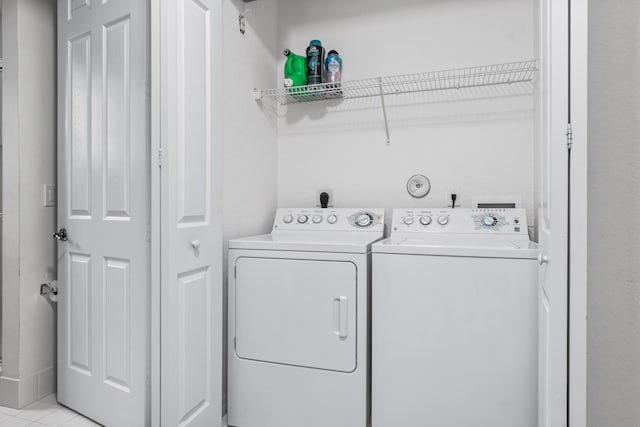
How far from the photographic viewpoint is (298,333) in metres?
1.70

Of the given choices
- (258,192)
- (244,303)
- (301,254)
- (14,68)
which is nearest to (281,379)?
(244,303)

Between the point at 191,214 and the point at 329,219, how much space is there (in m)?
0.85

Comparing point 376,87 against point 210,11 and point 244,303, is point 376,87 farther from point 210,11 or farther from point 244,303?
point 244,303

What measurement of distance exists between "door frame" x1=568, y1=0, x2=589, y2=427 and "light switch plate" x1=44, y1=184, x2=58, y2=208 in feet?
7.78

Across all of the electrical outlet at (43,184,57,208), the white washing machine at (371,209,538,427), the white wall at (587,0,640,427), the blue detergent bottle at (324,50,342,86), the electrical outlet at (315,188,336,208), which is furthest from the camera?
the electrical outlet at (315,188,336,208)

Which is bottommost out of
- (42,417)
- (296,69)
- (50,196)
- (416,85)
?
(42,417)

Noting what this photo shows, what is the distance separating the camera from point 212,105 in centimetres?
175

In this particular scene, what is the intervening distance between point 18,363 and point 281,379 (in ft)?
4.47

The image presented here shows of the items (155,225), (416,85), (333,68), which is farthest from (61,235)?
(416,85)

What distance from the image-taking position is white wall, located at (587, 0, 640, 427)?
0.84 meters

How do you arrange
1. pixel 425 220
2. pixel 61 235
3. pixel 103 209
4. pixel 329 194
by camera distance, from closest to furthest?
pixel 103 209
pixel 61 235
pixel 425 220
pixel 329 194

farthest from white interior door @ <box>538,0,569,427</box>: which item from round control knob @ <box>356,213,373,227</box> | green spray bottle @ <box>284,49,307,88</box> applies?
green spray bottle @ <box>284,49,307,88</box>

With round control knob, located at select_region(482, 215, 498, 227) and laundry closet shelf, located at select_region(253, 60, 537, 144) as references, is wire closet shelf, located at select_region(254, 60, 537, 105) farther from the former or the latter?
round control knob, located at select_region(482, 215, 498, 227)

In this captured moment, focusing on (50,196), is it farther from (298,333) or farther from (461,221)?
(461,221)
